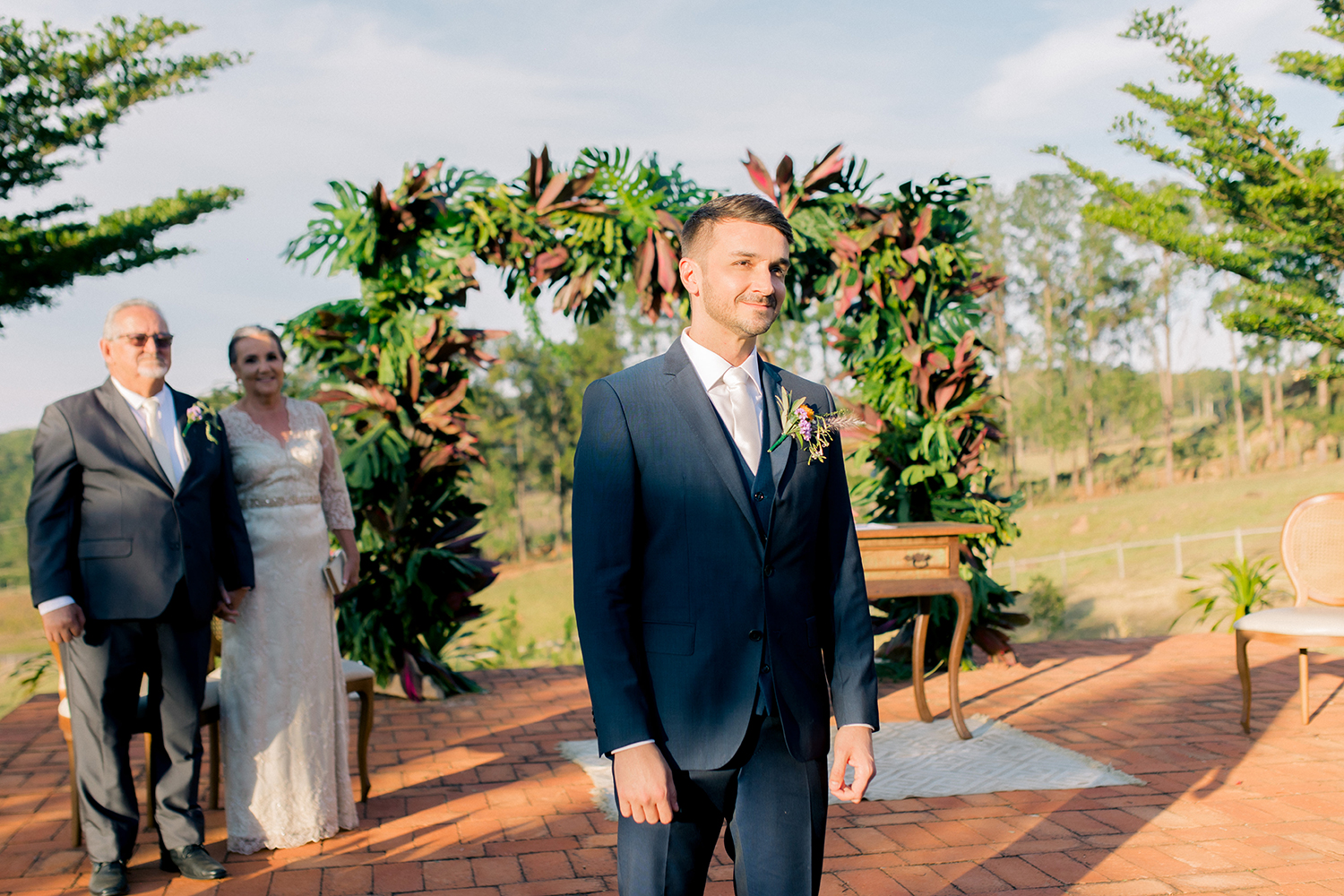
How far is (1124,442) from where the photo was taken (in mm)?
43406

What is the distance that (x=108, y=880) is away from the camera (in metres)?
3.30

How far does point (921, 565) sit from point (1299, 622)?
6.07ft

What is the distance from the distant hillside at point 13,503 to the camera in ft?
95.7

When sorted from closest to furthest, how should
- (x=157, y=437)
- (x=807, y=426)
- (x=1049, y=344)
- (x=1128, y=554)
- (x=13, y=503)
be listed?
(x=807, y=426) → (x=157, y=437) → (x=1128, y=554) → (x=13, y=503) → (x=1049, y=344)

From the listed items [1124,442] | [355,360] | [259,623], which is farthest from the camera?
[1124,442]

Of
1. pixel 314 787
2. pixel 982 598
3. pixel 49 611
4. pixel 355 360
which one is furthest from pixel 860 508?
pixel 49 611

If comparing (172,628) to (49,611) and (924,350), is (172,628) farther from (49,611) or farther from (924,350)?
(924,350)

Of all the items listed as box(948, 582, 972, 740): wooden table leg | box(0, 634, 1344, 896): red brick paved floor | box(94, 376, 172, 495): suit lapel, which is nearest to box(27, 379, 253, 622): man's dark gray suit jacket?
box(94, 376, 172, 495): suit lapel

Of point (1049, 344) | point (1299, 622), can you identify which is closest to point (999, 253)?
point (1049, 344)

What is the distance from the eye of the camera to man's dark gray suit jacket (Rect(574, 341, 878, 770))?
1699 mm

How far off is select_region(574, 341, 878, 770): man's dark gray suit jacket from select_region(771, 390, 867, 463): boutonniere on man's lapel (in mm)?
27

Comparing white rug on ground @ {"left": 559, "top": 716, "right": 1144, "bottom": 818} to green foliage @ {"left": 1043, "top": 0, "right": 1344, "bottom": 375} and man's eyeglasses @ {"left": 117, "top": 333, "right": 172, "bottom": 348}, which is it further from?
green foliage @ {"left": 1043, "top": 0, "right": 1344, "bottom": 375}

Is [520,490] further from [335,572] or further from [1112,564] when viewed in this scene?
[335,572]

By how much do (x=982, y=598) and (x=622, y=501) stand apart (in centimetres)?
554
